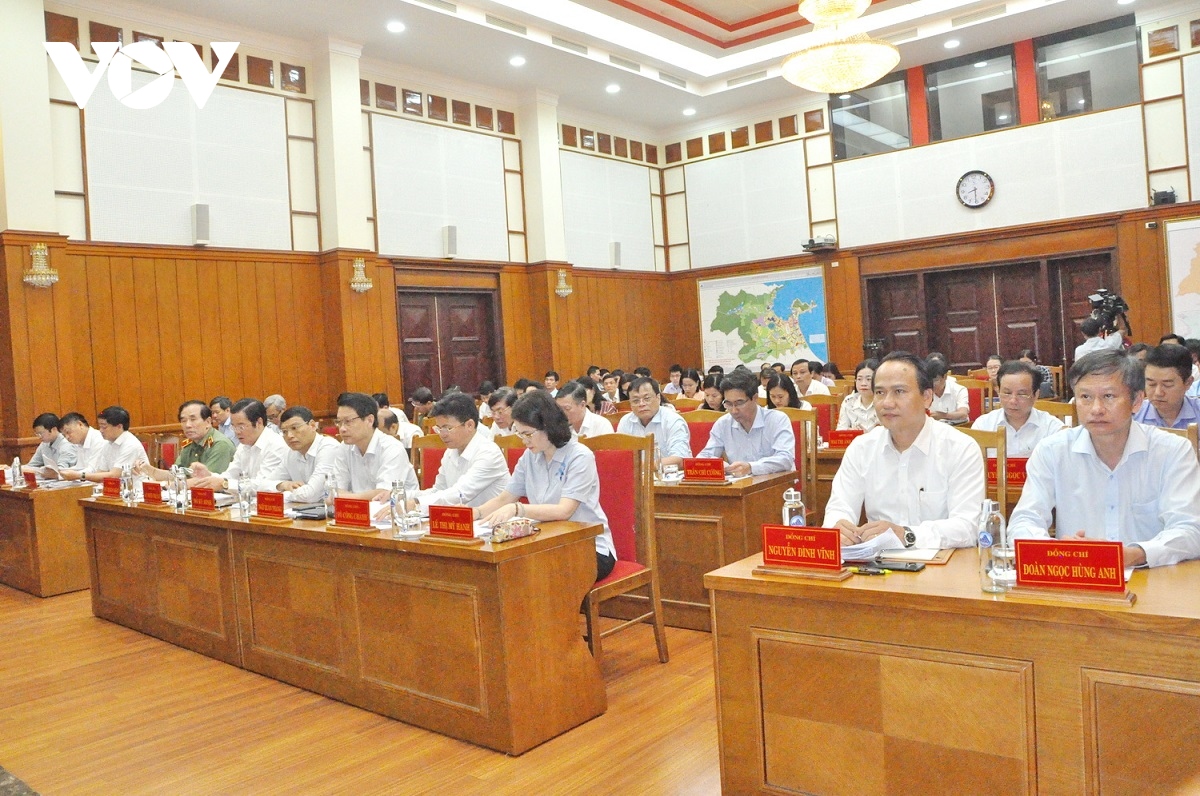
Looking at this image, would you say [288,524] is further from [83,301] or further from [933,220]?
[933,220]

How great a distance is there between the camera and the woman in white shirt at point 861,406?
20.2 feet

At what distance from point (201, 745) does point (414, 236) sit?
7.52 metres

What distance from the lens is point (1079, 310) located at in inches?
412

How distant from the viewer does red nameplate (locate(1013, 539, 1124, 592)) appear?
1822 mm

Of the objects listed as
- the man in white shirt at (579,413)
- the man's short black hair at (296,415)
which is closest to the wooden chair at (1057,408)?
the man in white shirt at (579,413)

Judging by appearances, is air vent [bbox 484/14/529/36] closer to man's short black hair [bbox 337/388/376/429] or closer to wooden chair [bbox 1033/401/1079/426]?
man's short black hair [bbox 337/388/376/429]

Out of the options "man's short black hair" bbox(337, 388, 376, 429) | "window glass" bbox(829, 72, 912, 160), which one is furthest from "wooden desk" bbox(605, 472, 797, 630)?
"window glass" bbox(829, 72, 912, 160)

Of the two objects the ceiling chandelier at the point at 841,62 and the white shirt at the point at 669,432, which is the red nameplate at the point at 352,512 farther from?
the ceiling chandelier at the point at 841,62

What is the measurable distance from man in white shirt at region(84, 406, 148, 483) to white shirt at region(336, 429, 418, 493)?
2592 mm

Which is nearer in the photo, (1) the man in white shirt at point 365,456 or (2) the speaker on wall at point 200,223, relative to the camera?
(1) the man in white shirt at point 365,456

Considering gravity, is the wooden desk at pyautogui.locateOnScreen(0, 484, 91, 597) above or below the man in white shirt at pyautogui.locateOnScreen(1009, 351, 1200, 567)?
below

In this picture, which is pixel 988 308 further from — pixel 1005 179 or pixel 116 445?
pixel 116 445

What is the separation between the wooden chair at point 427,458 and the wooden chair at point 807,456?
1820mm

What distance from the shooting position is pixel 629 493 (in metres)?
3.64
